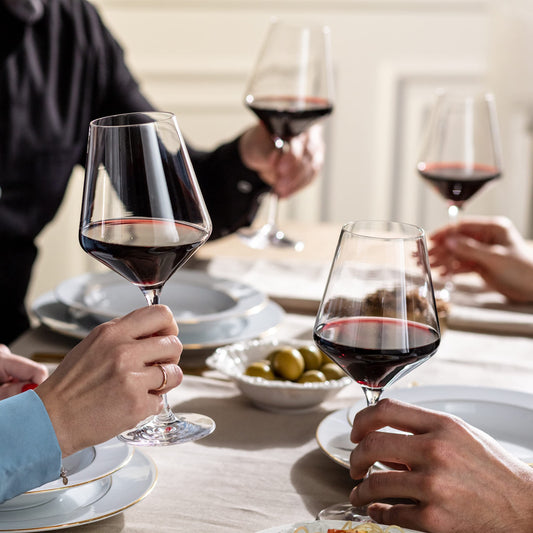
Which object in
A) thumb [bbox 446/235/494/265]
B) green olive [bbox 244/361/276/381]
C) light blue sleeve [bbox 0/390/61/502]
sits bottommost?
green olive [bbox 244/361/276/381]

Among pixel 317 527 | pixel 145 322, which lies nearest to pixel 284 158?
pixel 145 322

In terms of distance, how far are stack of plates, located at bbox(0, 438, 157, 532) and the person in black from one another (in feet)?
2.83

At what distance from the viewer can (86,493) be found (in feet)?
2.35

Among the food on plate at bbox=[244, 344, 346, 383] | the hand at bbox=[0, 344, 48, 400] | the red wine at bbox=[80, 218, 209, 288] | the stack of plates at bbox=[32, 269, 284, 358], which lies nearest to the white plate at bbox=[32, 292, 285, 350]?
the stack of plates at bbox=[32, 269, 284, 358]

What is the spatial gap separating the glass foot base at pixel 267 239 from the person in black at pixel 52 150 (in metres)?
0.10

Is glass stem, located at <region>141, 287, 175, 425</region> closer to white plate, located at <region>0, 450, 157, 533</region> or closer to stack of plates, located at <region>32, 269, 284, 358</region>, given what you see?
white plate, located at <region>0, 450, 157, 533</region>

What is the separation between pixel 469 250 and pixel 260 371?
0.59 metres

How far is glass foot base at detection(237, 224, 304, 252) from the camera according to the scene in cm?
141

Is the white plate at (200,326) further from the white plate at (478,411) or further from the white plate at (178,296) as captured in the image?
the white plate at (478,411)

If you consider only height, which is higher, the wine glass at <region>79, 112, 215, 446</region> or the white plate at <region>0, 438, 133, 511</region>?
the wine glass at <region>79, 112, 215, 446</region>

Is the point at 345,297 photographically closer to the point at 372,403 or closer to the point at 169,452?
the point at 372,403

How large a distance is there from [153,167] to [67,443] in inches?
9.4

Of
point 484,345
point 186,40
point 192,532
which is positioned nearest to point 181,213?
point 192,532

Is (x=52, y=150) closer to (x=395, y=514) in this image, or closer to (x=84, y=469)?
(x=84, y=469)
